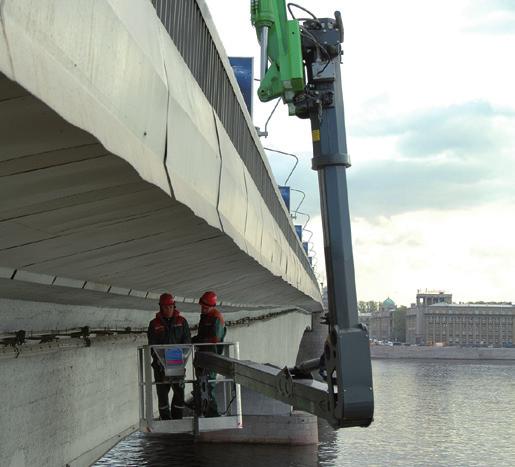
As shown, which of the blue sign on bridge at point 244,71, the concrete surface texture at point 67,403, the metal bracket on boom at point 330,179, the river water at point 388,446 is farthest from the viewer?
the river water at point 388,446

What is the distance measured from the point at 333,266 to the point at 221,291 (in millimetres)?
11510

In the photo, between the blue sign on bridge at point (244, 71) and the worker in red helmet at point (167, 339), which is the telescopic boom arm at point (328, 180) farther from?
the blue sign on bridge at point (244, 71)

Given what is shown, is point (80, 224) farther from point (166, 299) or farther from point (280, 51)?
point (166, 299)

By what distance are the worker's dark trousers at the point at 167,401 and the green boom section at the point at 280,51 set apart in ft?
15.1

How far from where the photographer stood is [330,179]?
34.9 feet

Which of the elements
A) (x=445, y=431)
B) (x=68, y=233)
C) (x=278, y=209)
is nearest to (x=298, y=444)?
(x=445, y=431)

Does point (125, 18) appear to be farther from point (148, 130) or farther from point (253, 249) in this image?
point (253, 249)

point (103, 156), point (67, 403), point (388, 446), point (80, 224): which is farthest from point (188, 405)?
point (388, 446)

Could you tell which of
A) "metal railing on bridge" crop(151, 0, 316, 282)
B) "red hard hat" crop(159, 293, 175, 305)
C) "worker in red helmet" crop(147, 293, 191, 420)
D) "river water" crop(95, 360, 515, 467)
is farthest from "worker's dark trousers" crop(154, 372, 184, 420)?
"river water" crop(95, 360, 515, 467)

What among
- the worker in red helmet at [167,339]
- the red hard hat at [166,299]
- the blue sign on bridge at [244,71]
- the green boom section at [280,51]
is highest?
the blue sign on bridge at [244,71]

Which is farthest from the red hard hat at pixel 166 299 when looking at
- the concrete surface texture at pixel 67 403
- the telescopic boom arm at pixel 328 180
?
the telescopic boom arm at pixel 328 180

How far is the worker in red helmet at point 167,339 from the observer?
1349cm

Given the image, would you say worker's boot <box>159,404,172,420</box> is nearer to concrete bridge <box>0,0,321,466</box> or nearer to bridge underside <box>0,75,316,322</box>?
concrete bridge <box>0,0,321,466</box>

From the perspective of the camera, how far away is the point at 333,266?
405 inches
